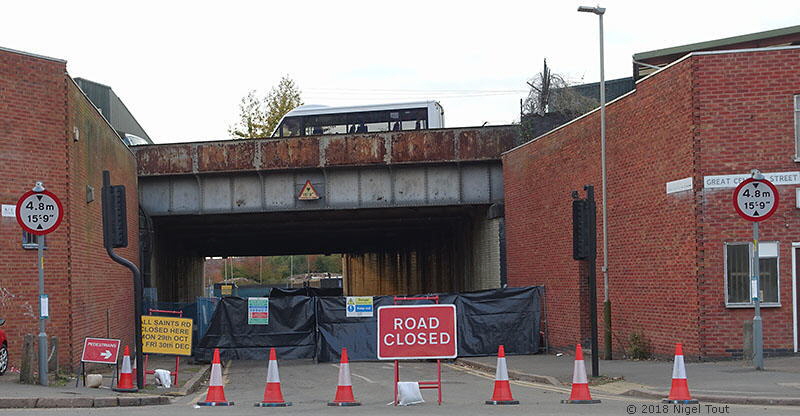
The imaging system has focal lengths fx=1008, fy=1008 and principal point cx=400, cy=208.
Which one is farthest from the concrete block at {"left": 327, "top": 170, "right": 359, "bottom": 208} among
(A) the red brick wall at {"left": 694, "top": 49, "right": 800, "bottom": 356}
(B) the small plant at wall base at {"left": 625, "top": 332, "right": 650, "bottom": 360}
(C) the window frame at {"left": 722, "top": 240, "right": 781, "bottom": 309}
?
(C) the window frame at {"left": 722, "top": 240, "right": 781, "bottom": 309}

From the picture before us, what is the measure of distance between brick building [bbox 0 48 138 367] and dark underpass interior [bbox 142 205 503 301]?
11657mm

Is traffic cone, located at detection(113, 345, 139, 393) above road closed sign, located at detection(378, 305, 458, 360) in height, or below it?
below

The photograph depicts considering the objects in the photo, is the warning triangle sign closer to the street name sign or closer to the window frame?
the window frame

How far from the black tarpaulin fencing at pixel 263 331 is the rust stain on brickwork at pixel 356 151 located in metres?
7.12

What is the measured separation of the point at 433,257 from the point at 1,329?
31.6m

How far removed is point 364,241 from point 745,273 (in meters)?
38.4

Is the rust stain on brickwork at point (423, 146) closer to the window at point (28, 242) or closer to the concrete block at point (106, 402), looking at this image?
the window at point (28, 242)

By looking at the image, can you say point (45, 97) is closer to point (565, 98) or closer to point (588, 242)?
point (588, 242)

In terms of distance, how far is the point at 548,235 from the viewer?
2897 cm

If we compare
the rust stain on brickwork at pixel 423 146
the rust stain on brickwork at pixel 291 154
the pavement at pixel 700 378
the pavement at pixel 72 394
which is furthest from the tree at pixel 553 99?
the pavement at pixel 72 394

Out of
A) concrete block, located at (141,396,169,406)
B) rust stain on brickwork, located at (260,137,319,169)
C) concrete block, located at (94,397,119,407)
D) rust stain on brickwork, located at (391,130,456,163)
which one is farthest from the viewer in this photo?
rust stain on brickwork, located at (260,137,319,169)

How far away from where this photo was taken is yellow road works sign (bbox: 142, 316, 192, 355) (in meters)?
18.3

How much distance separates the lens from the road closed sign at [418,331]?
1384 centimetres

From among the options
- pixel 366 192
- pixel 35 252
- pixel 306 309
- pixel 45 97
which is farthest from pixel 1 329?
pixel 366 192
